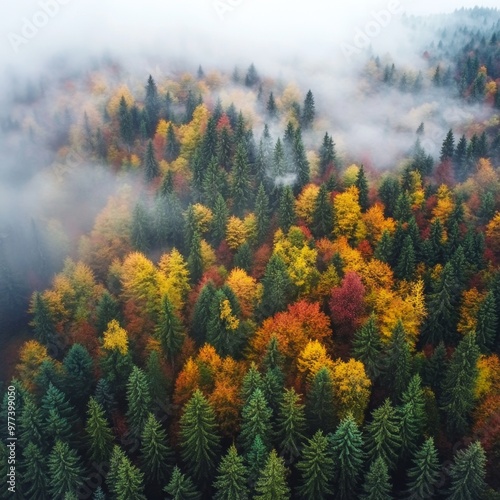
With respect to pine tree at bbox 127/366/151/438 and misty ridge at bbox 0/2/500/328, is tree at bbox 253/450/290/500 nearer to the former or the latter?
pine tree at bbox 127/366/151/438

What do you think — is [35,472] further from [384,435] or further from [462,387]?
[462,387]

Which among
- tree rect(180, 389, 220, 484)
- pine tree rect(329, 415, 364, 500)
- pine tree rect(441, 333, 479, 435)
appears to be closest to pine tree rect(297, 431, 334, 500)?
pine tree rect(329, 415, 364, 500)

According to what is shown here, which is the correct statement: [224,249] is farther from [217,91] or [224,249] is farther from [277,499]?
[217,91]

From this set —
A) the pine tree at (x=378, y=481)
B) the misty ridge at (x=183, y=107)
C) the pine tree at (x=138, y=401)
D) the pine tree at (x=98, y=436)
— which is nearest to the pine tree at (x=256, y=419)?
the pine tree at (x=378, y=481)

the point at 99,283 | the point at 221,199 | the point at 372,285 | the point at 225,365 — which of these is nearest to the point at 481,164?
the point at 372,285

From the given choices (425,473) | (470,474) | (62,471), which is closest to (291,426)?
(425,473)
